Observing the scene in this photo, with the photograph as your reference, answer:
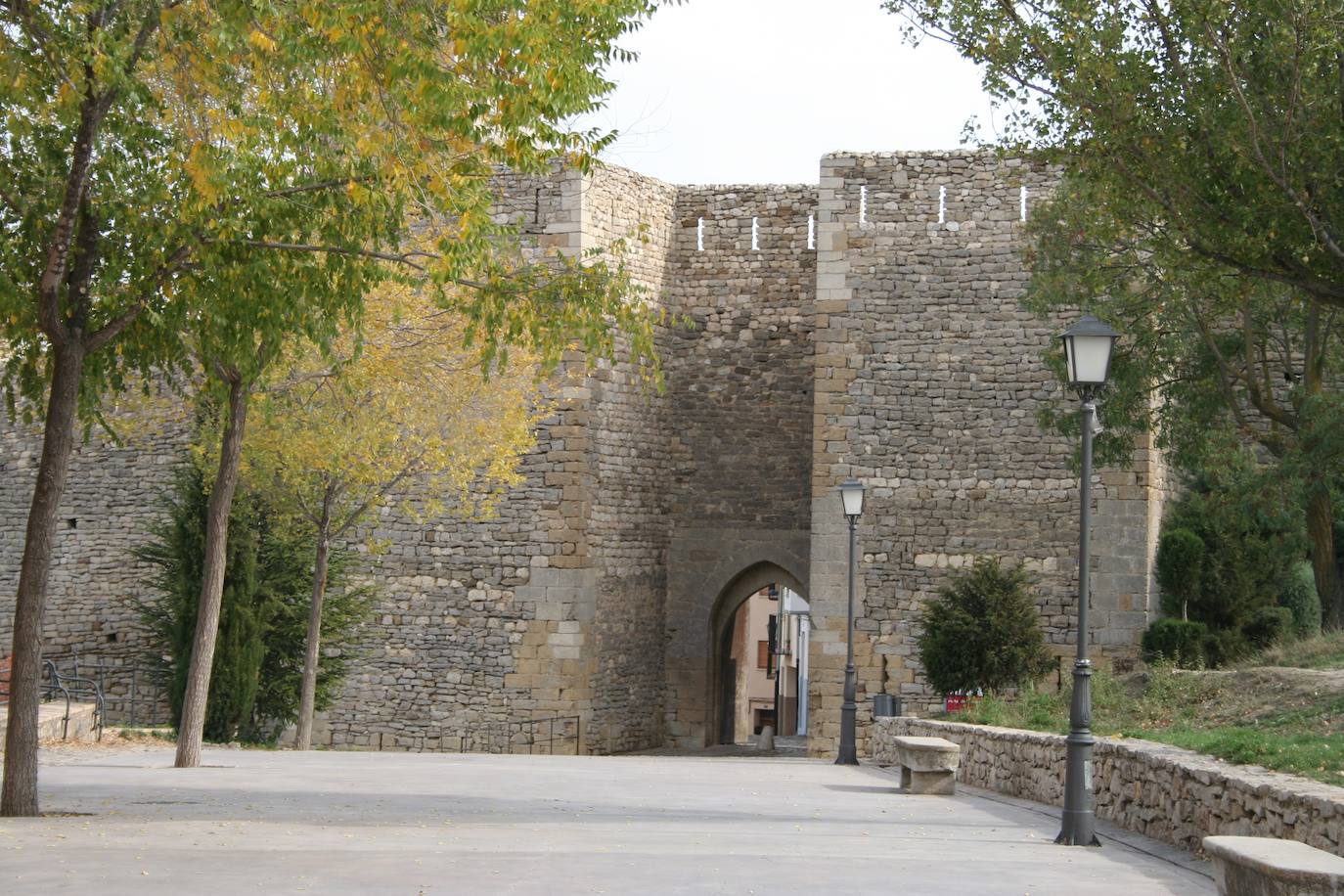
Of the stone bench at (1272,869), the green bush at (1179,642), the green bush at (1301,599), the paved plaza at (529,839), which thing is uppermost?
the green bush at (1301,599)

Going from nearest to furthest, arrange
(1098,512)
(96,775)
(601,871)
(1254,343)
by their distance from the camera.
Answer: (601,871) < (96,775) < (1254,343) < (1098,512)

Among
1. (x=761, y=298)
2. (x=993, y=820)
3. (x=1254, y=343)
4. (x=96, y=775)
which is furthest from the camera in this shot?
(x=761, y=298)

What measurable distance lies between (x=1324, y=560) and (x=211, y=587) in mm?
12440

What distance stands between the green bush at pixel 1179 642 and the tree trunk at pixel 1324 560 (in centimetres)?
140

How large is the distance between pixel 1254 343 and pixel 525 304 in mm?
10687

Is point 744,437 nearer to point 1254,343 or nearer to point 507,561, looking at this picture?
point 507,561

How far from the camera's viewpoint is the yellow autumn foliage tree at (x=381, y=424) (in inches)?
642

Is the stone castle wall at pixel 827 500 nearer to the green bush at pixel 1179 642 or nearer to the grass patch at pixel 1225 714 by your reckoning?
the green bush at pixel 1179 642

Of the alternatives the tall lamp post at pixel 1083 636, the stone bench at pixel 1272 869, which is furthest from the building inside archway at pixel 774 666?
the stone bench at pixel 1272 869

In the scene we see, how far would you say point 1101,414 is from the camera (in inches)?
Answer: 715

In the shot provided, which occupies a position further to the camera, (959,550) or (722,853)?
(959,550)

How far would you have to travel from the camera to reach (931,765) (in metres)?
12.0

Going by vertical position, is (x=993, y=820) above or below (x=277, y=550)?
below

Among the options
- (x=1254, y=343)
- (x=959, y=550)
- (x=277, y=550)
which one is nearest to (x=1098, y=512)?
(x=959, y=550)
